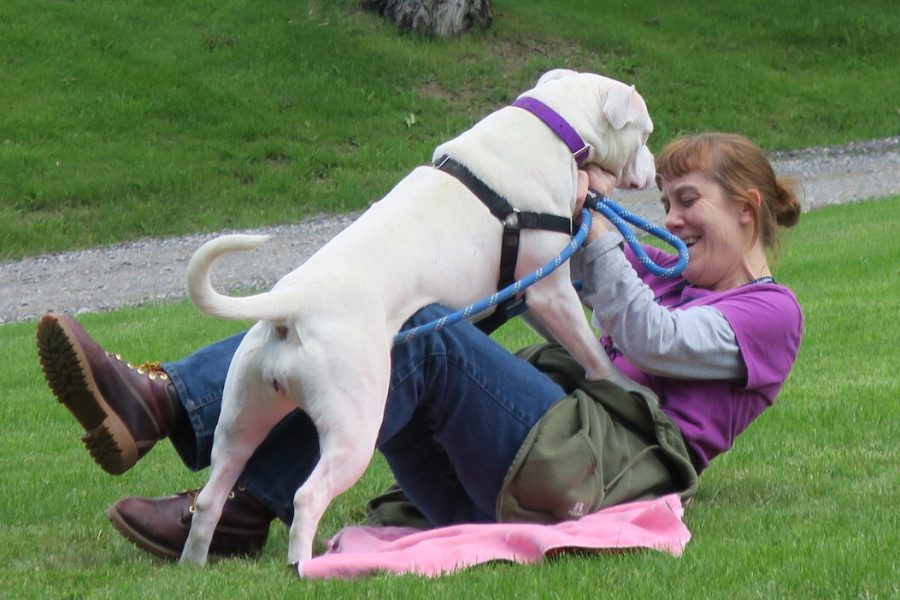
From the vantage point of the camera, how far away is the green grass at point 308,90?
1542 centimetres

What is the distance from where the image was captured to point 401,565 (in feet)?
11.4

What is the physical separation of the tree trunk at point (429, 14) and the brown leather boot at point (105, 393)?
651 inches

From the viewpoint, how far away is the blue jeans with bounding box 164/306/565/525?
3.80 meters

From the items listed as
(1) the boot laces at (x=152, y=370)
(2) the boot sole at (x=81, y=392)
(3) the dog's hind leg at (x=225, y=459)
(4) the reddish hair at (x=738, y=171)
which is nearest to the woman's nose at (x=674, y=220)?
(4) the reddish hair at (x=738, y=171)

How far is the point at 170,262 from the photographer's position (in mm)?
13219

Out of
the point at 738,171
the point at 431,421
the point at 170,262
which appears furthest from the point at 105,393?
the point at 170,262

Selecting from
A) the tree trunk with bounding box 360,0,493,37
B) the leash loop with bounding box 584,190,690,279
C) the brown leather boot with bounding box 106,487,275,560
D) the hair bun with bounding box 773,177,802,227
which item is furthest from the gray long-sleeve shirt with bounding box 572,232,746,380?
the tree trunk with bounding box 360,0,493,37

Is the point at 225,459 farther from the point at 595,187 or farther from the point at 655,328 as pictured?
the point at 595,187

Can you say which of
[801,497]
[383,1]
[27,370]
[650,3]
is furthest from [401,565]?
[650,3]

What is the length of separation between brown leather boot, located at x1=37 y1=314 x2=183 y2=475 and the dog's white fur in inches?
9.2

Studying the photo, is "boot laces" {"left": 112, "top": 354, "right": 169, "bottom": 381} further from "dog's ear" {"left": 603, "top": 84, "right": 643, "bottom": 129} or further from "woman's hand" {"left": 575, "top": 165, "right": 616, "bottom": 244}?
"dog's ear" {"left": 603, "top": 84, "right": 643, "bottom": 129}

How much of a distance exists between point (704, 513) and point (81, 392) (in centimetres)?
189

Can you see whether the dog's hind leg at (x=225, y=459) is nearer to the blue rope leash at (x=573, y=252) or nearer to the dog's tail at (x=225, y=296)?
the dog's tail at (x=225, y=296)

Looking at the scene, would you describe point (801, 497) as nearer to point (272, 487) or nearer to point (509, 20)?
point (272, 487)
